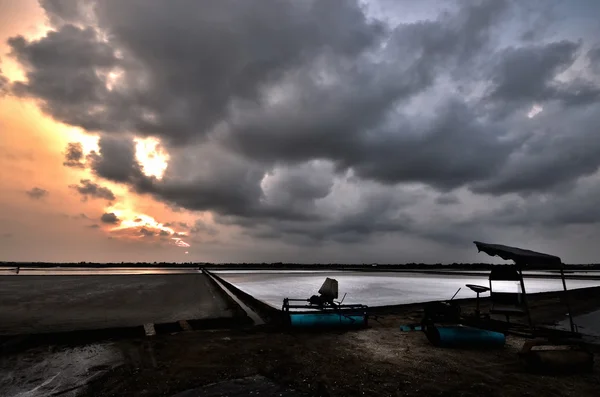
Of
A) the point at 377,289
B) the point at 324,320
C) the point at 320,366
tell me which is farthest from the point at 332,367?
the point at 377,289

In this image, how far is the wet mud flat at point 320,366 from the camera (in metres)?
7.43

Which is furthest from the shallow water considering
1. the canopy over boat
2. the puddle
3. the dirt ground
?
the canopy over boat

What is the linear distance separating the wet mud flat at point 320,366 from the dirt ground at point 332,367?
0.03 metres

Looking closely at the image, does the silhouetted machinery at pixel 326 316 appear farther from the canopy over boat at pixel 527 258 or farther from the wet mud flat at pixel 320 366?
the canopy over boat at pixel 527 258

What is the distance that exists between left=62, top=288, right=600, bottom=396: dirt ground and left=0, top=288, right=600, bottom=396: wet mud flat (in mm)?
26

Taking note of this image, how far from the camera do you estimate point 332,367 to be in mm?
8945

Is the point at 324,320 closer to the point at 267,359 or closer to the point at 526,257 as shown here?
the point at 267,359

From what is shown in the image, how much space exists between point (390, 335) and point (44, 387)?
1158 centimetres

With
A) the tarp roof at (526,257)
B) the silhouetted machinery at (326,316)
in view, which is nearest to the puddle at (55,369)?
the silhouetted machinery at (326,316)

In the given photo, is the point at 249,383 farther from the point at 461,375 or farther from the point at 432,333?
the point at 432,333

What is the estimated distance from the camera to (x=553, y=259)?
1150 cm

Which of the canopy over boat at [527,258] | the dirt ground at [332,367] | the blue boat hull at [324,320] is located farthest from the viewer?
the blue boat hull at [324,320]

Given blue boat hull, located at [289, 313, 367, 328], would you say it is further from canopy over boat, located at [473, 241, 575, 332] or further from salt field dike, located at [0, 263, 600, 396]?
canopy over boat, located at [473, 241, 575, 332]

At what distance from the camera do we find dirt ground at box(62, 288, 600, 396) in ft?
24.3
